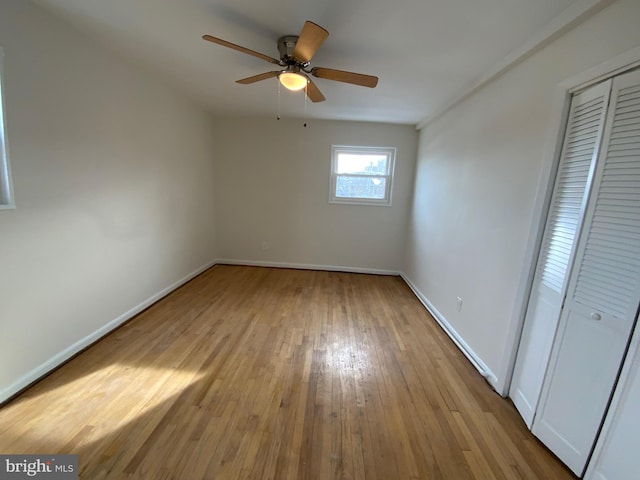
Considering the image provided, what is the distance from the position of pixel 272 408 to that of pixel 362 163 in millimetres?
3630

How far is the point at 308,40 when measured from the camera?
1516 millimetres

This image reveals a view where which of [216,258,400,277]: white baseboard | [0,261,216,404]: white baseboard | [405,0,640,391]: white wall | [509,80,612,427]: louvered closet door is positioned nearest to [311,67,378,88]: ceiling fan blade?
[405,0,640,391]: white wall

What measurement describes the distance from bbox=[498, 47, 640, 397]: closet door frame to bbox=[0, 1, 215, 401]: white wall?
3218 mm

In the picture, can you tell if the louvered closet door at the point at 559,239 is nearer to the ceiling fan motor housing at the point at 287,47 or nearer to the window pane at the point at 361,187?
the ceiling fan motor housing at the point at 287,47

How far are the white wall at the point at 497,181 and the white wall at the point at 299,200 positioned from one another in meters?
1.15

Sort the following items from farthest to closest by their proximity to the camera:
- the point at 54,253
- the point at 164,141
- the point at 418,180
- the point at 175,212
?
the point at 418,180 → the point at 175,212 → the point at 164,141 → the point at 54,253

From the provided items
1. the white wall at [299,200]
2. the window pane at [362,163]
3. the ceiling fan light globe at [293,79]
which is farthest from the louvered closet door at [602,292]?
the window pane at [362,163]

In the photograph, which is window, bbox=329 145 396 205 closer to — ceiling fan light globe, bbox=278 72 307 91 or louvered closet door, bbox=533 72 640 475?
ceiling fan light globe, bbox=278 72 307 91

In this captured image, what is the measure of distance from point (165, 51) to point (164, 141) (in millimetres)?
1079

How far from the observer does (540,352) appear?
155cm

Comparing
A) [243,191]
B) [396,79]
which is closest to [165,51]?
[396,79]

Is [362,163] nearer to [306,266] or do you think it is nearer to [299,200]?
[299,200]

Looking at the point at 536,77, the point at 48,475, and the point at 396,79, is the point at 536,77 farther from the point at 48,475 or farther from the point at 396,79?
the point at 48,475

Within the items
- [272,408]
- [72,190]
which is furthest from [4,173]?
[272,408]
